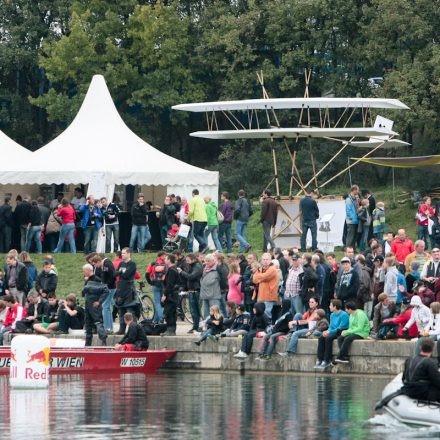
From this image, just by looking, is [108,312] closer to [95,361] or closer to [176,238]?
[95,361]

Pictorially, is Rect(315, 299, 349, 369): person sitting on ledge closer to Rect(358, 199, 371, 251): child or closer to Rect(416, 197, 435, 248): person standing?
Rect(416, 197, 435, 248): person standing

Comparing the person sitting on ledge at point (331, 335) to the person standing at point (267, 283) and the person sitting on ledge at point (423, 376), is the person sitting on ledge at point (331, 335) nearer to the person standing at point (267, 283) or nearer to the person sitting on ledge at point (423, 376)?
the person standing at point (267, 283)

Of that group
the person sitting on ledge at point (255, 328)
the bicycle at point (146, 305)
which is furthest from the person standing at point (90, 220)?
the person sitting on ledge at point (255, 328)

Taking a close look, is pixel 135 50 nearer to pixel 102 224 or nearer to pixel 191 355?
pixel 102 224

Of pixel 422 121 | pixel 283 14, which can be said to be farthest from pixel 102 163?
pixel 283 14

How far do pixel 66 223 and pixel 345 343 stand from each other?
523 inches

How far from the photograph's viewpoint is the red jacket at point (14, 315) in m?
34.5

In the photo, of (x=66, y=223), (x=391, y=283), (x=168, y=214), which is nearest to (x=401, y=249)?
(x=391, y=283)

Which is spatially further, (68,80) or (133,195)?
(68,80)

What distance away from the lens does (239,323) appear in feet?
106

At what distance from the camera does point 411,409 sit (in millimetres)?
23609

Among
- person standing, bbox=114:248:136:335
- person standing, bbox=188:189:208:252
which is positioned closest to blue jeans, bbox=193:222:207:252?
person standing, bbox=188:189:208:252

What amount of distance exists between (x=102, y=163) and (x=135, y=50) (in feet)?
60.0

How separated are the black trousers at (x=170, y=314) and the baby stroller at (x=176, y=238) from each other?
25.4ft
